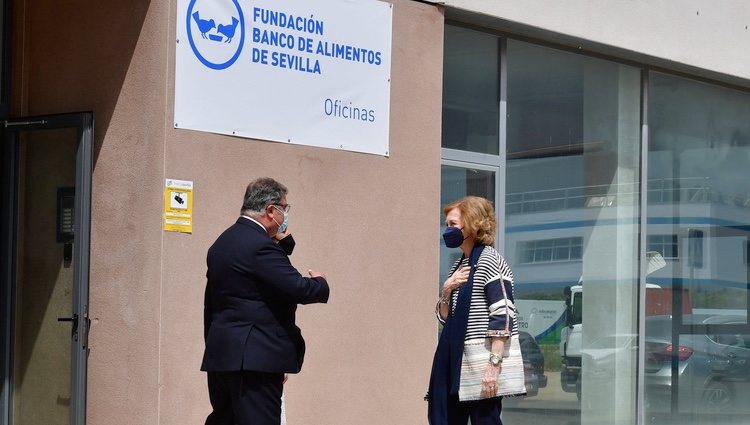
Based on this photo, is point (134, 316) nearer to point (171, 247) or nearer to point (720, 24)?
point (171, 247)

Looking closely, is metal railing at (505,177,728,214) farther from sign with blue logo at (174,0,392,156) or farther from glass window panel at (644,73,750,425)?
sign with blue logo at (174,0,392,156)

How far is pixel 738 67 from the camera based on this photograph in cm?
1119

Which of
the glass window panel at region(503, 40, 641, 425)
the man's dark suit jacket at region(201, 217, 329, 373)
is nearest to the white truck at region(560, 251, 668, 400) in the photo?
the glass window panel at region(503, 40, 641, 425)

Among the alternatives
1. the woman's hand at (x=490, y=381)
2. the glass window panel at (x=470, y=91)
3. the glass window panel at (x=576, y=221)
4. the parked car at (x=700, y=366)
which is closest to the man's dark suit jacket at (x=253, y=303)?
the woman's hand at (x=490, y=381)

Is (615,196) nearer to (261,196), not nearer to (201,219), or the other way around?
(201,219)

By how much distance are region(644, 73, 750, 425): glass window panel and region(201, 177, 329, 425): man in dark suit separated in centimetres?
539

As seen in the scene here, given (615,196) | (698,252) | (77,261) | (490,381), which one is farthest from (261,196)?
(698,252)

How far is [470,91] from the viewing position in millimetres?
9070

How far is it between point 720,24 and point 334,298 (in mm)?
5173

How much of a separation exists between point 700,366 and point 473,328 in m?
5.35

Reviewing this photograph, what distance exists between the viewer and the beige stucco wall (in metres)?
6.94

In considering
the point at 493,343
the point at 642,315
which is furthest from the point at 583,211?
the point at 493,343

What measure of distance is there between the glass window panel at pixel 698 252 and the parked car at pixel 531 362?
1502 mm

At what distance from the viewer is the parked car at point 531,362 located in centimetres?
931
